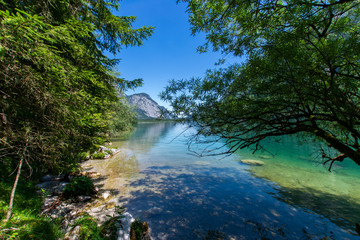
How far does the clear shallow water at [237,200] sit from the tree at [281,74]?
176 centimetres

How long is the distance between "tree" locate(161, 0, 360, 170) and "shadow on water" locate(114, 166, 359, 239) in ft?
13.6

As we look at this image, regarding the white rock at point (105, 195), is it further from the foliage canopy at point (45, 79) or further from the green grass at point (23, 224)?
the foliage canopy at point (45, 79)

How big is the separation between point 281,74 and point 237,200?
7.90 meters

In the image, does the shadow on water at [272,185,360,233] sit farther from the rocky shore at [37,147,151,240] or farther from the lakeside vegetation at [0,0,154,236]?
the lakeside vegetation at [0,0,154,236]

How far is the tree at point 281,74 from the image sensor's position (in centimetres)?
278

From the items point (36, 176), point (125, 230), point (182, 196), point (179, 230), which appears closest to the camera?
point (125, 230)

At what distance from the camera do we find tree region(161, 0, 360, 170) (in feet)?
9.11

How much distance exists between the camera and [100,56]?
25.3 feet

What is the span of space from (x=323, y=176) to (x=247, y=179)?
344 inches

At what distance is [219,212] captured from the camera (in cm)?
714

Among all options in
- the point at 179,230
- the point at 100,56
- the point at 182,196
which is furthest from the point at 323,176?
the point at 100,56

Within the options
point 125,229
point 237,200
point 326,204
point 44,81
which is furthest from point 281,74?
point 326,204

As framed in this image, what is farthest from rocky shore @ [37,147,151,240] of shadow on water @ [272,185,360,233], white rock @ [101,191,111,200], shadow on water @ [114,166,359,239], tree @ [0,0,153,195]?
shadow on water @ [272,185,360,233]

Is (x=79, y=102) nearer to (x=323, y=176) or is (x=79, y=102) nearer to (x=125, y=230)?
(x=125, y=230)
